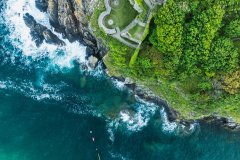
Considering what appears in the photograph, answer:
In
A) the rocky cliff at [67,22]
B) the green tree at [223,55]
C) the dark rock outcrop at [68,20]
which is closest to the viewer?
the green tree at [223,55]

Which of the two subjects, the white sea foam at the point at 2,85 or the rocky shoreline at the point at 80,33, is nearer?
the rocky shoreline at the point at 80,33

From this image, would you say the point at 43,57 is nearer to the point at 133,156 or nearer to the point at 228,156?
the point at 133,156

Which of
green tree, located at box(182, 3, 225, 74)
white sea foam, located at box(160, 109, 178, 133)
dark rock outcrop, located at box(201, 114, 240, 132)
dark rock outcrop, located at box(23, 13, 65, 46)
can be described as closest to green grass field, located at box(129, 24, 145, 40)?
green tree, located at box(182, 3, 225, 74)

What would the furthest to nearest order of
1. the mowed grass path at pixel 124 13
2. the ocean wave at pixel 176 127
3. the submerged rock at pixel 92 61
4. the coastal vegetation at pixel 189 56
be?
→ the submerged rock at pixel 92 61, the ocean wave at pixel 176 127, the mowed grass path at pixel 124 13, the coastal vegetation at pixel 189 56

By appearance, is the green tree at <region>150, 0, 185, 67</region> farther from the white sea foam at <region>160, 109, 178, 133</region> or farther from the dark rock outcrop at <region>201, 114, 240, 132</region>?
the dark rock outcrop at <region>201, 114, 240, 132</region>

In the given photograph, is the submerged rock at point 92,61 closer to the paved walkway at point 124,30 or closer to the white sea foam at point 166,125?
the paved walkway at point 124,30

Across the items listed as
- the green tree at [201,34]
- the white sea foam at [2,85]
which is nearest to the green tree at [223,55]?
the green tree at [201,34]
